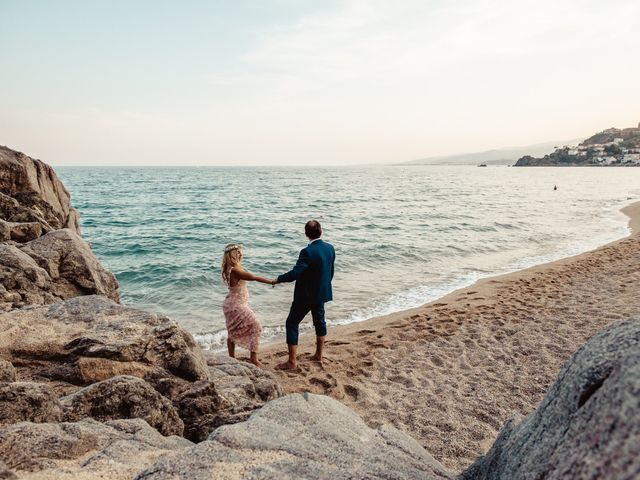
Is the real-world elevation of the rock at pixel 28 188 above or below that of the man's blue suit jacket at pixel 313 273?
above

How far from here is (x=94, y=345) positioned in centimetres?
407

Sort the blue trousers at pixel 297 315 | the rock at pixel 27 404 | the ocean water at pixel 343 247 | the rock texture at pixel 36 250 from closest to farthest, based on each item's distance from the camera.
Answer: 1. the rock at pixel 27 404
2. the rock texture at pixel 36 250
3. the blue trousers at pixel 297 315
4. the ocean water at pixel 343 247

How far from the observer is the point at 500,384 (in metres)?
6.09

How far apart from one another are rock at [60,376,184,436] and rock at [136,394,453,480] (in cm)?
91

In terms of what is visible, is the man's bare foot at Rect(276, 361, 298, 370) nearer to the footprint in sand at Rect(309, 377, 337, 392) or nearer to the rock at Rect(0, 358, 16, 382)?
the footprint in sand at Rect(309, 377, 337, 392)

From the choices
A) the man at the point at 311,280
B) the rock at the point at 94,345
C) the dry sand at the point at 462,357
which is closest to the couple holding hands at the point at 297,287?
the man at the point at 311,280

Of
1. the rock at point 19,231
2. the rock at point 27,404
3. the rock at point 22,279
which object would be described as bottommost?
the rock at point 27,404

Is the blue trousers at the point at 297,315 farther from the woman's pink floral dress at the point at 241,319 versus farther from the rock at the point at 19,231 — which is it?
the rock at the point at 19,231

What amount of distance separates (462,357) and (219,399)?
191 inches

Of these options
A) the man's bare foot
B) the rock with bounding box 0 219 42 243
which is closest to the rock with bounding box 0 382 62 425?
the man's bare foot

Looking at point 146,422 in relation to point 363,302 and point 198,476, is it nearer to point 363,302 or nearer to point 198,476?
point 198,476

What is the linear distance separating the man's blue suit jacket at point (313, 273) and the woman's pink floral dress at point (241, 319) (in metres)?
0.70

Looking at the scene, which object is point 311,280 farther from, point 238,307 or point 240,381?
point 240,381

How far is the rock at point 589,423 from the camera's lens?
4.12ft
